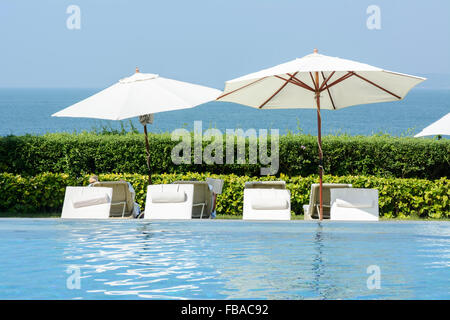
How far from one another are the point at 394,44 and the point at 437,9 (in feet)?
94.0

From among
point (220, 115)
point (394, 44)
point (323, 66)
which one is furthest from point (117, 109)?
point (394, 44)

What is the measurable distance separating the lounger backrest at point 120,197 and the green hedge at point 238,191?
91.3 inches

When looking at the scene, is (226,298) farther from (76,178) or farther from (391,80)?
(76,178)

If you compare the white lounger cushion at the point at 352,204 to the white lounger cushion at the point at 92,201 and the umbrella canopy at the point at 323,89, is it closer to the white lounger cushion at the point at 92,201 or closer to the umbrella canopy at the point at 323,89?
the umbrella canopy at the point at 323,89

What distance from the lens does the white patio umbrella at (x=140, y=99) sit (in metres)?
9.84

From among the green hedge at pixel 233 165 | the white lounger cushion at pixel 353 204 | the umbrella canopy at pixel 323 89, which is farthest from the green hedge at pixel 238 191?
the white lounger cushion at pixel 353 204

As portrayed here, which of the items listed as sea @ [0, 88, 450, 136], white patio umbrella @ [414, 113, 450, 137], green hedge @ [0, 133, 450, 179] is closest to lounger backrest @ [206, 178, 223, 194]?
green hedge @ [0, 133, 450, 179]

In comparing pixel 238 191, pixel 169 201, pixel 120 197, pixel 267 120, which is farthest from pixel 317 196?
pixel 267 120

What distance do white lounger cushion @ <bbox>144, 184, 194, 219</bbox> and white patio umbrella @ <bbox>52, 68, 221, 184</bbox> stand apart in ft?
4.42

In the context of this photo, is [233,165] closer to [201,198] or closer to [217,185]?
[217,185]

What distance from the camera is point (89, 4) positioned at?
612 feet

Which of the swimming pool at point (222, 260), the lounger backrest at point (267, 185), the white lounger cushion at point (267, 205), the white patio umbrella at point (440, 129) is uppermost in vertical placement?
the white patio umbrella at point (440, 129)
